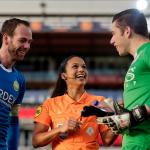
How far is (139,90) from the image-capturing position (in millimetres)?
2689

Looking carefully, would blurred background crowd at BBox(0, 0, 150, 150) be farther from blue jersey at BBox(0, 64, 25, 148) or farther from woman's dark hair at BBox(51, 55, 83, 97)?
blue jersey at BBox(0, 64, 25, 148)

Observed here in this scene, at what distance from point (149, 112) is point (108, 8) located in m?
26.1

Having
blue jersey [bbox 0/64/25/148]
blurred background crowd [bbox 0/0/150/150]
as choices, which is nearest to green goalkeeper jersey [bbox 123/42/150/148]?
blue jersey [bbox 0/64/25/148]

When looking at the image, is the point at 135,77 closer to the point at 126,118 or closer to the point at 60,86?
the point at 126,118

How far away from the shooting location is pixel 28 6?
28.7 m

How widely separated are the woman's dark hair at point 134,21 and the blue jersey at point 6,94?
113cm

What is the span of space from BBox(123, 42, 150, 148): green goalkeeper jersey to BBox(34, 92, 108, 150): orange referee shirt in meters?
0.86

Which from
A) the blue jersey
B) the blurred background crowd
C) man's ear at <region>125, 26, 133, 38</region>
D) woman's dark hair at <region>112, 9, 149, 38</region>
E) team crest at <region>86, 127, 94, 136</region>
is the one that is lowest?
team crest at <region>86, 127, 94, 136</region>

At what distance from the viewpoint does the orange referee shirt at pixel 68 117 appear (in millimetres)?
3551

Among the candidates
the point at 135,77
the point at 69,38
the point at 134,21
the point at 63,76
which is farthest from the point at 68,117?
the point at 69,38

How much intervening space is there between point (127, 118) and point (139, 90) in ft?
0.63

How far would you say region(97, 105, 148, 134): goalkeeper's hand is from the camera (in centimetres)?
261

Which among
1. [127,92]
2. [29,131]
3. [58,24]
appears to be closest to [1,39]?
[127,92]

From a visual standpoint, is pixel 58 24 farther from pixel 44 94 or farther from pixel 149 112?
pixel 149 112
